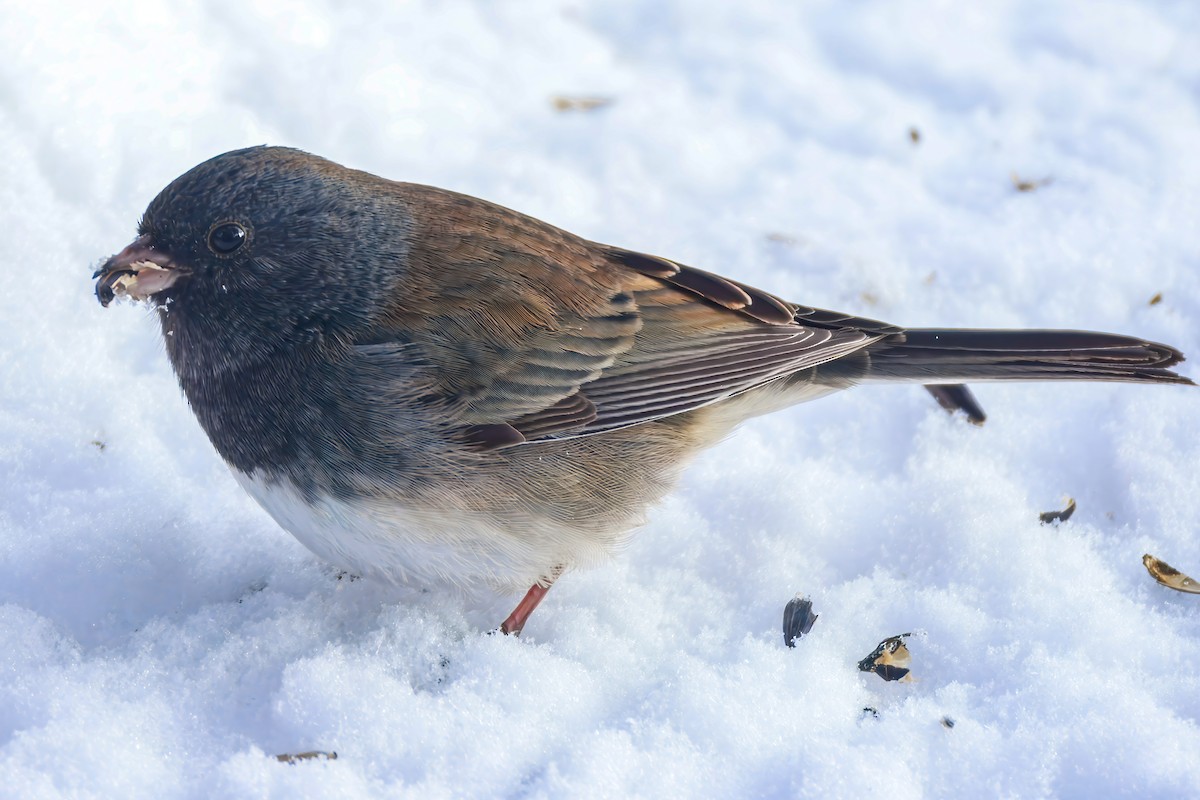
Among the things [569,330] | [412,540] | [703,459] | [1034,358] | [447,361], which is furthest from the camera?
[703,459]

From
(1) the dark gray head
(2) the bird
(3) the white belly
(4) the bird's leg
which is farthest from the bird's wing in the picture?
(4) the bird's leg

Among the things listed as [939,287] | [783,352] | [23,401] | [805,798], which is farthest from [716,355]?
[23,401]

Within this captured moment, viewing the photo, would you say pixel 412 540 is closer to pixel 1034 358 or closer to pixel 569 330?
pixel 569 330

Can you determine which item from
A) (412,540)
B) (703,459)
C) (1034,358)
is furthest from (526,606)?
(1034,358)

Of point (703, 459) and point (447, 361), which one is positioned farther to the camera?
point (703, 459)

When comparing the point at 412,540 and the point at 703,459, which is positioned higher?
the point at 703,459

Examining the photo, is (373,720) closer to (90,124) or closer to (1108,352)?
(1108,352)

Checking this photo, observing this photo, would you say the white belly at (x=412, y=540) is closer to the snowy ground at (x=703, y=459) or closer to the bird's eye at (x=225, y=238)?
the snowy ground at (x=703, y=459)

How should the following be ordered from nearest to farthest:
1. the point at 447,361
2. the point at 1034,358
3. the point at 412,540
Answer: the point at 412,540, the point at 447,361, the point at 1034,358
